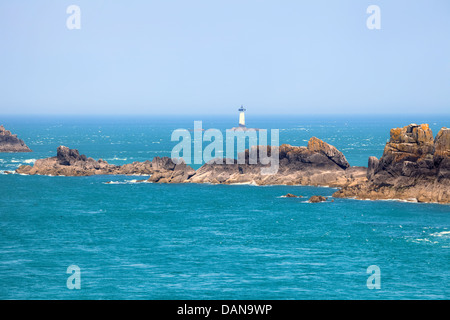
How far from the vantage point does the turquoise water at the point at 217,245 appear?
48.9 meters

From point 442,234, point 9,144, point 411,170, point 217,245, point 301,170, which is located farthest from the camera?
point 9,144

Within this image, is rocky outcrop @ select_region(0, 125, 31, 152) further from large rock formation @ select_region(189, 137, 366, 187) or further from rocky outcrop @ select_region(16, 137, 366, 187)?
large rock formation @ select_region(189, 137, 366, 187)

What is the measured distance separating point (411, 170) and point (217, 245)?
110 feet

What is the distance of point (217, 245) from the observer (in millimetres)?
62688

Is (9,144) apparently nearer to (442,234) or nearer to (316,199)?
(316,199)

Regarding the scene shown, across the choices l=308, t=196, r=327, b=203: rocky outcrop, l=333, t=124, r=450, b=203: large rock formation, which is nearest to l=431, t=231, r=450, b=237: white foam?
l=333, t=124, r=450, b=203: large rock formation

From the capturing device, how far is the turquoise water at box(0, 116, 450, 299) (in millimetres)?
48906

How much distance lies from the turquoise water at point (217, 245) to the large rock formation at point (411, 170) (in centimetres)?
294

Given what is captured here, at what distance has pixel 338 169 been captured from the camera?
342ft

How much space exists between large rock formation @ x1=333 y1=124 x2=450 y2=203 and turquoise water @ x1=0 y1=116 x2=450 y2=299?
2939mm

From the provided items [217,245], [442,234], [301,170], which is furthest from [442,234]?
[301,170]

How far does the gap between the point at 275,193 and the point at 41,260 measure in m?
45.6

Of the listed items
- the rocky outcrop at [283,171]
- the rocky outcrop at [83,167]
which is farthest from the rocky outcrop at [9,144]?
the rocky outcrop at [283,171]

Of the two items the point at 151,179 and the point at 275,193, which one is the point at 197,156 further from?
the point at 275,193
